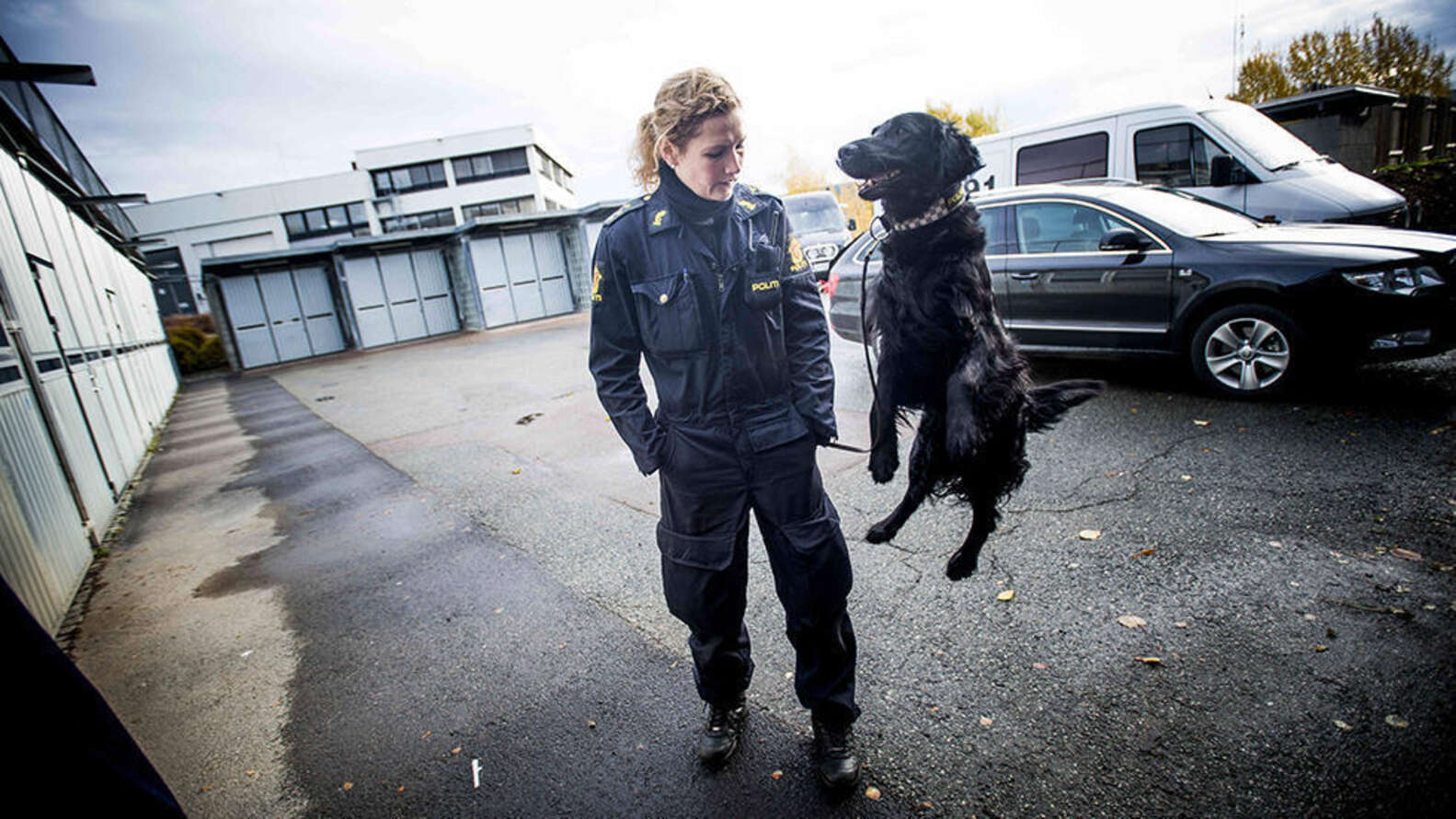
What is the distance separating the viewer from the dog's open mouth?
1.98 meters

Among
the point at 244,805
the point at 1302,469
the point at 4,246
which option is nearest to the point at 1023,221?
the point at 1302,469

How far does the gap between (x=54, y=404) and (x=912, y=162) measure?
6665 mm

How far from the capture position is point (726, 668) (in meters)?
2.12

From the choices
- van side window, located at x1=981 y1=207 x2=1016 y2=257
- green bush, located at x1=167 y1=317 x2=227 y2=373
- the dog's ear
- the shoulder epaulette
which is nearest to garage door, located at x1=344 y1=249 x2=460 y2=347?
green bush, located at x1=167 y1=317 x2=227 y2=373

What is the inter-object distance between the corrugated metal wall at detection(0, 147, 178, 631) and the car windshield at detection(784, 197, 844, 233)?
12.3 meters

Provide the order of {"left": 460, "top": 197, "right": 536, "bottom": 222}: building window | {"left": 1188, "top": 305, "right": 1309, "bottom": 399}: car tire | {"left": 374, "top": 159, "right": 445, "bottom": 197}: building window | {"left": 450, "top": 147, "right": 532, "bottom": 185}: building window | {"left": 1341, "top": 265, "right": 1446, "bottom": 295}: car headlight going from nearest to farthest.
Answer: {"left": 1341, "top": 265, "right": 1446, "bottom": 295}: car headlight
{"left": 1188, "top": 305, "right": 1309, "bottom": 399}: car tire
{"left": 374, "top": 159, "right": 445, "bottom": 197}: building window
{"left": 450, "top": 147, "right": 532, "bottom": 185}: building window
{"left": 460, "top": 197, "right": 536, "bottom": 222}: building window

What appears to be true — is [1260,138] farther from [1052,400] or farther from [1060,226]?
[1052,400]

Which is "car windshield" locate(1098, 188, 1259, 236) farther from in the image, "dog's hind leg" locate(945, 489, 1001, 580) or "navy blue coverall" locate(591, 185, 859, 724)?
"navy blue coverall" locate(591, 185, 859, 724)

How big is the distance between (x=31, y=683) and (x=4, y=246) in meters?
6.43

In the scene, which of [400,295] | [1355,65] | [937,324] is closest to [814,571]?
[937,324]

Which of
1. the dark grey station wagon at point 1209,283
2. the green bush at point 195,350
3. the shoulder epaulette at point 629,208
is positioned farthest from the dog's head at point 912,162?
the green bush at point 195,350

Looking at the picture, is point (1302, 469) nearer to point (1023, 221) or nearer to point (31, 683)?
point (1023, 221)

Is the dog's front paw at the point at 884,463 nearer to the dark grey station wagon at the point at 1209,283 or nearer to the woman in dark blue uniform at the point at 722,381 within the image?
the woman in dark blue uniform at the point at 722,381

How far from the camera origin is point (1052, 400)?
2.27 meters
